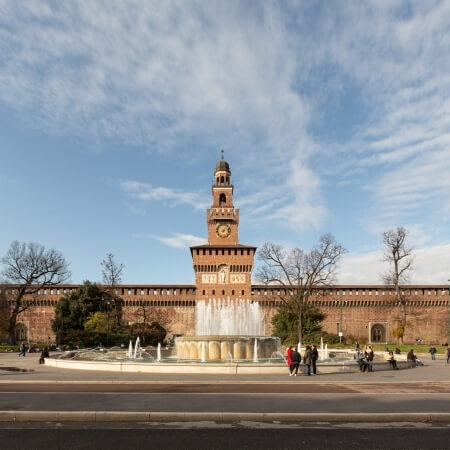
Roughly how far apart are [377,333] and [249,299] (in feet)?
54.6

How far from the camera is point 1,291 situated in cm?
5659

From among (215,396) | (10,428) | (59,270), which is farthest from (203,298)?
(10,428)

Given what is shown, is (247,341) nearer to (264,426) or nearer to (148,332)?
(264,426)

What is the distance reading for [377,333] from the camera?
191 feet

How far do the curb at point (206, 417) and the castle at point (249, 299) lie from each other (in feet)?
160

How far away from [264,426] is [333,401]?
3.28 metres

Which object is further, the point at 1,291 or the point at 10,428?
the point at 1,291

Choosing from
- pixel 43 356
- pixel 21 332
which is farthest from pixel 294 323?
pixel 21 332

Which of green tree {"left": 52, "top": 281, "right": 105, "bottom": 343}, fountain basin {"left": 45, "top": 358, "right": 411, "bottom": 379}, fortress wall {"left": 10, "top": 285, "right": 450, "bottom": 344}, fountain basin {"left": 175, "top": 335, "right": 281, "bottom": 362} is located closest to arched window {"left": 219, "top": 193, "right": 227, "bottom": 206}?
fortress wall {"left": 10, "top": 285, "right": 450, "bottom": 344}

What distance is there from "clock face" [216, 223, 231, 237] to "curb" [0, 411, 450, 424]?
178ft

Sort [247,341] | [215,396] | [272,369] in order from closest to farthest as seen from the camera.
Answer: [215,396]
[272,369]
[247,341]

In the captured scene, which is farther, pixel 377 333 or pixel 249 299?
pixel 377 333

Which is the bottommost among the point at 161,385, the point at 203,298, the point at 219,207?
the point at 161,385

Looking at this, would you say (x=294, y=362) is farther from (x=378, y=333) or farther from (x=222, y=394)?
(x=378, y=333)
